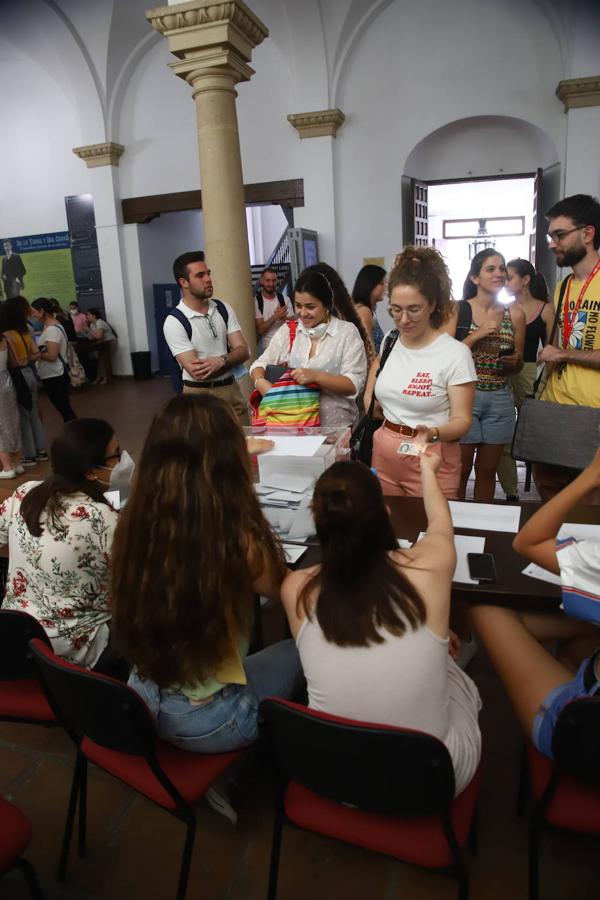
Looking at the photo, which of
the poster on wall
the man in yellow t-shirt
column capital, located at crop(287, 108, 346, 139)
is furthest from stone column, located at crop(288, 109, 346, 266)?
the man in yellow t-shirt

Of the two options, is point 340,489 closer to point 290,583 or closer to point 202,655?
point 290,583

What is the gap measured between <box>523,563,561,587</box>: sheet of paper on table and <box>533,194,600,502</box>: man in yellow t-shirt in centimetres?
138

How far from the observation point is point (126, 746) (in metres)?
1.46

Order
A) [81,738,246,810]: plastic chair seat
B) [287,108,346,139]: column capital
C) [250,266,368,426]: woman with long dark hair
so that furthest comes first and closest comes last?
[287,108,346,139]: column capital → [250,266,368,426]: woman with long dark hair → [81,738,246,810]: plastic chair seat

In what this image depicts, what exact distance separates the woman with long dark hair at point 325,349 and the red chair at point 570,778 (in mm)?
1850

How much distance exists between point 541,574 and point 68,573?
1.40m

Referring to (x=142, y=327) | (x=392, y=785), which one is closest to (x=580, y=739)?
(x=392, y=785)

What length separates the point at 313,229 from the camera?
957 cm

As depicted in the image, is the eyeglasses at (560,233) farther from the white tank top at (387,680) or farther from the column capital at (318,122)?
the column capital at (318,122)

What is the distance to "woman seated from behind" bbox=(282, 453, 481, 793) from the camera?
1.28 m

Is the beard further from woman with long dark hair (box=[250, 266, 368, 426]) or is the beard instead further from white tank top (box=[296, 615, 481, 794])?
white tank top (box=[296, 615, 481, 794])

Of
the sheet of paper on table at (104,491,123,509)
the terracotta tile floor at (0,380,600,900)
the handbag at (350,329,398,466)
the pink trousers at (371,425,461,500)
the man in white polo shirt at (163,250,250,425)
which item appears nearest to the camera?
the terracotta tile floor at (0,380,600,900)

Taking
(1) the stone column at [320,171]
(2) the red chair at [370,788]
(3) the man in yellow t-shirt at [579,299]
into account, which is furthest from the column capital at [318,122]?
(2) the red chair at [370,788]

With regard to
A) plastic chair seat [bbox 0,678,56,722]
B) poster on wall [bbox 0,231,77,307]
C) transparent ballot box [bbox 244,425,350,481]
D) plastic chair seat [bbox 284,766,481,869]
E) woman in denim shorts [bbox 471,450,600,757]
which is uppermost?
poster on wall [bbox 0,231,77,307]
